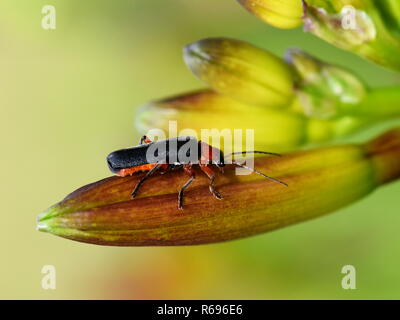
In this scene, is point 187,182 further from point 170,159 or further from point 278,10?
point 278,10

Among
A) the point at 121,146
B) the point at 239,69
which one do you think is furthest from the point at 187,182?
the point at 121,146

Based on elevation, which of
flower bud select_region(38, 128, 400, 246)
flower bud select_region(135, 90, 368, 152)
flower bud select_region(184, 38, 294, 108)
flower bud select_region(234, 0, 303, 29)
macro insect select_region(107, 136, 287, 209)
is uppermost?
flower bud select_region(234, 0, 303, 29)

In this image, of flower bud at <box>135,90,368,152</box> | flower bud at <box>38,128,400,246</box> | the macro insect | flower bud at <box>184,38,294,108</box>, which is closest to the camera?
flower bud at <box>38,128,400,246</box>

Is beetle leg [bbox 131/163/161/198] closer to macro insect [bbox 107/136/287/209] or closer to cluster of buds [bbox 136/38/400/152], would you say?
macro insect [bbox 107/136/287/209]

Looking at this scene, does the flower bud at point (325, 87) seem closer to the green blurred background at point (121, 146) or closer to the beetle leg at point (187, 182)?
the beetle leg at point (187, 182)

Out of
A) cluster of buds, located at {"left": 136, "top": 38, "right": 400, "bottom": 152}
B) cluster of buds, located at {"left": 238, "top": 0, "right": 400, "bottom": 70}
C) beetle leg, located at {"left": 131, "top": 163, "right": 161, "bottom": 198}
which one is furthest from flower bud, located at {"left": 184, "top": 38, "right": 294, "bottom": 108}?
beetle leg, located at {"left": 131, "top": 163, "right": 161, "bottom": 198}

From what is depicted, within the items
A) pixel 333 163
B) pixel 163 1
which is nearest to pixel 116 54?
pixel 163 1
